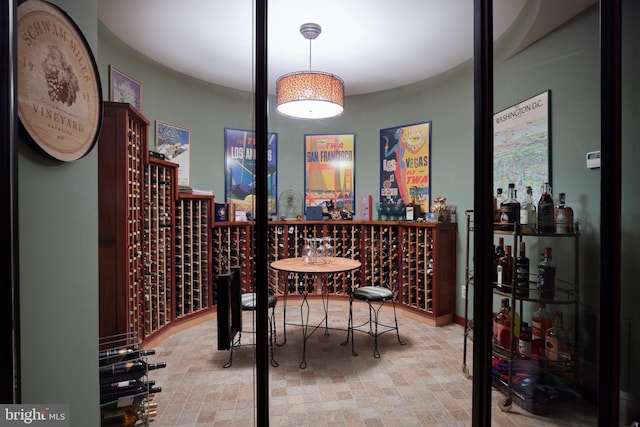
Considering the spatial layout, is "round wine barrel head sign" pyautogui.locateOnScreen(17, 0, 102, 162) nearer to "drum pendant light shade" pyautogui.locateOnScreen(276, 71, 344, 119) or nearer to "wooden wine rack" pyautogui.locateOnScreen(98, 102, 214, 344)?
"wooden wine rack" pyautogui.locateOnScreen(98, 102, 214, 344)

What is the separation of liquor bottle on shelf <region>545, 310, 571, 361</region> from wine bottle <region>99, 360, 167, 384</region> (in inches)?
76.4

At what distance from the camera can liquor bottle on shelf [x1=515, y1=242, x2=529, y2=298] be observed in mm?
1564

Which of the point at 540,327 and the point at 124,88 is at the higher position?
the point at 124,88

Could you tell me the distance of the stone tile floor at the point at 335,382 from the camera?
4.07 ft

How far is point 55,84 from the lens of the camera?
2.97 ft

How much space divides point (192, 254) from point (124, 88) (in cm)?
68

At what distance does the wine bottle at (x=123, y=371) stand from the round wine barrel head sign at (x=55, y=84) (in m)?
0.73

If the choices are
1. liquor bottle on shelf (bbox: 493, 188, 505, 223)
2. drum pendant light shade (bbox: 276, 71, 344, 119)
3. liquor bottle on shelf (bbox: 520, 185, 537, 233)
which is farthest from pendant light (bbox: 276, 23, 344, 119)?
liquor bottle on shelf (bbox: 520, 185, 537, 233)

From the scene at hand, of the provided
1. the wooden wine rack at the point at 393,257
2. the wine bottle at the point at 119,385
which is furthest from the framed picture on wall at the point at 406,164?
the wine bottle at the point at 119,385

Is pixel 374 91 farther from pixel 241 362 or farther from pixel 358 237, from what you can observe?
pixel 241 362

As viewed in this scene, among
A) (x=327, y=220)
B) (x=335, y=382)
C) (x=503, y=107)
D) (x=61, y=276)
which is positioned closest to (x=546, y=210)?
(x=503, y=107)

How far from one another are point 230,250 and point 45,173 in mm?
643

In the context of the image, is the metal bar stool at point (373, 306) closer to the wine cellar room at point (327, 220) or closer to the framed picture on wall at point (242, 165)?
the wine cellar room at point (327, 220)

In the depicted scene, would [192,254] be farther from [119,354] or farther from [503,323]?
[503,323]
